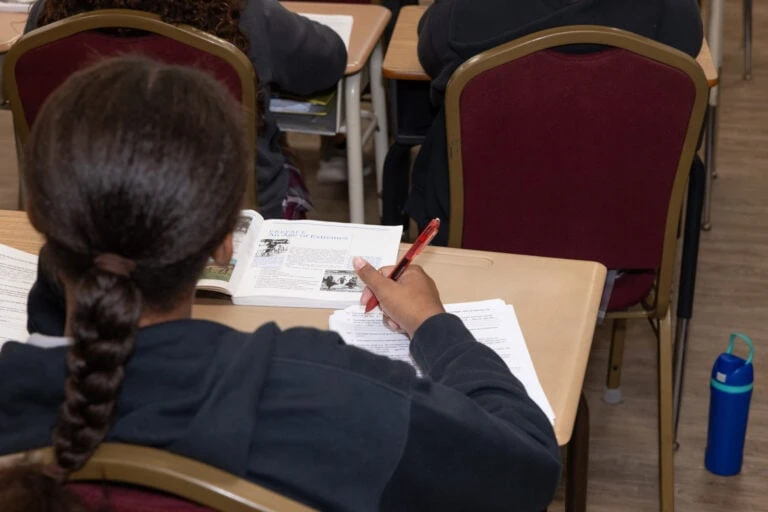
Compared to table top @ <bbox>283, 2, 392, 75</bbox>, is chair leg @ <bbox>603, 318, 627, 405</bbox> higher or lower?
lower

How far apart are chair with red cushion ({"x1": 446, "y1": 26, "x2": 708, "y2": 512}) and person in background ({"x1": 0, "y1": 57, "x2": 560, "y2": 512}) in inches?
32.4

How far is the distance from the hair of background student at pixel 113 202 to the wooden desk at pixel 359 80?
1.41 metres

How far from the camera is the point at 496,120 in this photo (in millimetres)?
1760

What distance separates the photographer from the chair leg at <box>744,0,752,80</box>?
12.4 feet

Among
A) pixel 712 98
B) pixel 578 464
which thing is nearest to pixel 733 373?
pixel 578 464

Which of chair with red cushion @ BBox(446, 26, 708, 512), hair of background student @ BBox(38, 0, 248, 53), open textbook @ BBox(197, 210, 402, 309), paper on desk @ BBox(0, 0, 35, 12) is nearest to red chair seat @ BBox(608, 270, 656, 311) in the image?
chair with red cushion @ BBox(446, 26, 708, 512)

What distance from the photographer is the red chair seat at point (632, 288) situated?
6.46 feet

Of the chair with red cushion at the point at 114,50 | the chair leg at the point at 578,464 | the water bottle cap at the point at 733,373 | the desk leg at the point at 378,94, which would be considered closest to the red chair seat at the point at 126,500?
the chair leg at the point at 578,464

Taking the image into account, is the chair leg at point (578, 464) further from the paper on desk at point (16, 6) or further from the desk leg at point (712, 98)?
the paper on desk at point (16, 6)

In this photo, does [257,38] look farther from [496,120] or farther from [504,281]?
[504,281]

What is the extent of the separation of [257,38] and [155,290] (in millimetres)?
1125

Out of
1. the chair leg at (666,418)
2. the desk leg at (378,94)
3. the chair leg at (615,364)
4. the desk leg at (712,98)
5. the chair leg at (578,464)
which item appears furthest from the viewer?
the desk leg at (712,98)

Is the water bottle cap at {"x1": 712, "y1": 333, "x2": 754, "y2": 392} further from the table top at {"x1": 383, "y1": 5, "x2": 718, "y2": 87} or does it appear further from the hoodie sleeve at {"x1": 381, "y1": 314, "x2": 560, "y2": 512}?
the hoodie sleeve at {"x1": 381, "y1": 314, "x2": 560, "y2": 512}

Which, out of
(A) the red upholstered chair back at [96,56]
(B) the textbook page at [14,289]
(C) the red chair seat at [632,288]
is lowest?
(C) the red chair seat at [632,288]
